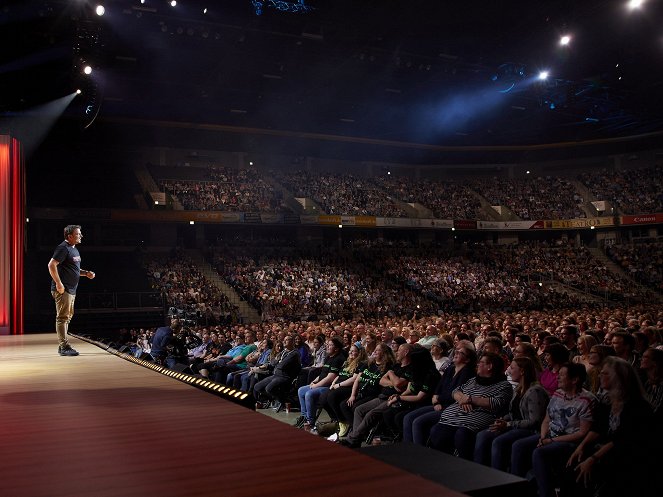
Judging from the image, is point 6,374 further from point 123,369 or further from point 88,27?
point 88,27

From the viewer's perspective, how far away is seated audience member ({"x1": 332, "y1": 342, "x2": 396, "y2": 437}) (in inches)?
240

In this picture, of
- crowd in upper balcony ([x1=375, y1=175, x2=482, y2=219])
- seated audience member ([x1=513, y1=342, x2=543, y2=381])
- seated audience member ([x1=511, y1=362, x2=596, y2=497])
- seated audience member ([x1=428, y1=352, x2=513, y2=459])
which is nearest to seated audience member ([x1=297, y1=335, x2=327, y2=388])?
seated audience member ([x1=428, y1=352, x2=513, y2=459])

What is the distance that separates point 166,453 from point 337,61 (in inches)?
713

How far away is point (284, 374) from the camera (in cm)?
812

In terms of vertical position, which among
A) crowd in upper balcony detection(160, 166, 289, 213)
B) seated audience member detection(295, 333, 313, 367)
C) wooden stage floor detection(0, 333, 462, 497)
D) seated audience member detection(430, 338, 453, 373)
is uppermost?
Result: crowd in upper balcony detection(160, 166, 289, 213)

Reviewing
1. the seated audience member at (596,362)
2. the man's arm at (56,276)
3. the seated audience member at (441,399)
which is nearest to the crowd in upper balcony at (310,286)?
the man's arm at (56,276)

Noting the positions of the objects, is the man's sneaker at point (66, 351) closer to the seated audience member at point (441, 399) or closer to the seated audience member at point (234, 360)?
the seated audience member at point (234, 360)

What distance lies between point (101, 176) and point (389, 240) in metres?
15.0

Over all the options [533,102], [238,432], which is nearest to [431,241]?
[533,102]

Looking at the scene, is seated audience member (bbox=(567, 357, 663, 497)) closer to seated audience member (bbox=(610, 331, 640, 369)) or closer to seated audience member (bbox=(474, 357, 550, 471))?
seated audience member (bbox=(474, 357, 550, 471))

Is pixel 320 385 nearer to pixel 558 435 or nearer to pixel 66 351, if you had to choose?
pixel 66 351

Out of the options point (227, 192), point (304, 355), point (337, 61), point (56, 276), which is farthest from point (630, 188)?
point (56, 276)

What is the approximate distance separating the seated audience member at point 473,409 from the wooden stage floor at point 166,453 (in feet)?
6.96

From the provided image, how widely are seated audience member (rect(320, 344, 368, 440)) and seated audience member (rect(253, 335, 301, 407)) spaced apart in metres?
1.29
